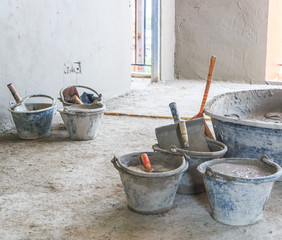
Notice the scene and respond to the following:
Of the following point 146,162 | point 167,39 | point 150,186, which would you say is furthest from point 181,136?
point 167,39

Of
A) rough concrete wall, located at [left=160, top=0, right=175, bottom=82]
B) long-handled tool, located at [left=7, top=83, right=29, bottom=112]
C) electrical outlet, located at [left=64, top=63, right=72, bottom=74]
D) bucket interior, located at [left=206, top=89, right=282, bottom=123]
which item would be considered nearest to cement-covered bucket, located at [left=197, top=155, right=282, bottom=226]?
bucket interior, located at [left=206, top=89, right=282, bottom=123]

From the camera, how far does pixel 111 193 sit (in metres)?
2.47

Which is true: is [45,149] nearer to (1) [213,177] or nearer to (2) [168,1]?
(1) [213,177]

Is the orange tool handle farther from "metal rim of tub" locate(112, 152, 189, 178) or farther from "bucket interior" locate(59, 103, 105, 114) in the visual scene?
"bucket interior" locate(59, 103, 105, 114)

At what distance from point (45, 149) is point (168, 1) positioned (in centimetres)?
484

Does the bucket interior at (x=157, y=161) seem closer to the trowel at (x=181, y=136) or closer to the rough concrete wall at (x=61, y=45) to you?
the trowel at (x=181, y=136)

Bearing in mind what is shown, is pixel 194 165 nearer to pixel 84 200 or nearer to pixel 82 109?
pixel 84 200

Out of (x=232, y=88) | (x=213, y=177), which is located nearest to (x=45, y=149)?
(x=213, y=177)

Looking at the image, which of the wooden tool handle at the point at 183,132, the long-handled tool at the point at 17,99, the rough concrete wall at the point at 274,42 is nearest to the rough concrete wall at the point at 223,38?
the rough concrete wall at the point at 274,42

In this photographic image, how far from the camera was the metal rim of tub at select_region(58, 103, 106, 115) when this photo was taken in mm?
3418

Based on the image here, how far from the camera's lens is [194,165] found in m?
2.38

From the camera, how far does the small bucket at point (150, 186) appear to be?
206 centimetres

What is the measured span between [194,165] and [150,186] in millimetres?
400

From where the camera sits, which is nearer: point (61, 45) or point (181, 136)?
point (181, 136)
